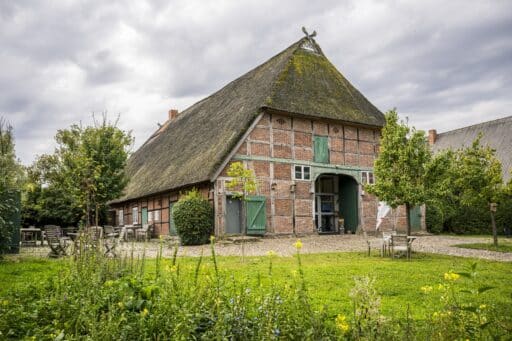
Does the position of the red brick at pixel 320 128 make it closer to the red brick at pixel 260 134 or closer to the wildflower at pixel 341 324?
the red brick at pixel 260 134

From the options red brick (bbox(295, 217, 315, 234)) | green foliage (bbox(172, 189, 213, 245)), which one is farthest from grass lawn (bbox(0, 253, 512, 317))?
red brick (bbox(295, 217, 315, 234))

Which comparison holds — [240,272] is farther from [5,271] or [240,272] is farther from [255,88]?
[255,88]

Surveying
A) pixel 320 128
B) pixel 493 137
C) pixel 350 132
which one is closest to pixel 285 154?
pixel 320 128

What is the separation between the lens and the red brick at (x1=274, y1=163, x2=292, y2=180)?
63.0 ft

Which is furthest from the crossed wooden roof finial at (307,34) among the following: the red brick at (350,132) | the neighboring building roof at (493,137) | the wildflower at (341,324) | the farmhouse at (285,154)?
the wildflower at (341,324)

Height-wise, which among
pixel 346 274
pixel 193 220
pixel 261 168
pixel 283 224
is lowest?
pixel 346 274

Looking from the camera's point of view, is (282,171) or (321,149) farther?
(321,149)

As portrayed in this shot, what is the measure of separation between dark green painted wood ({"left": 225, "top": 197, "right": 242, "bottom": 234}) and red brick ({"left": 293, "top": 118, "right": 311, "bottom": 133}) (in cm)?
443

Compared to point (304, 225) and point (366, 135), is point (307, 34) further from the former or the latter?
point (304, 225)

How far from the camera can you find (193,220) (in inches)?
656

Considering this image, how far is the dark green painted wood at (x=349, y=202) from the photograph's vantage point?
70.4 feet

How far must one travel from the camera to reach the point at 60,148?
2630 centimetres

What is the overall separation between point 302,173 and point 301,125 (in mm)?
2173

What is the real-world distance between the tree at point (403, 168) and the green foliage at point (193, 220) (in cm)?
641
